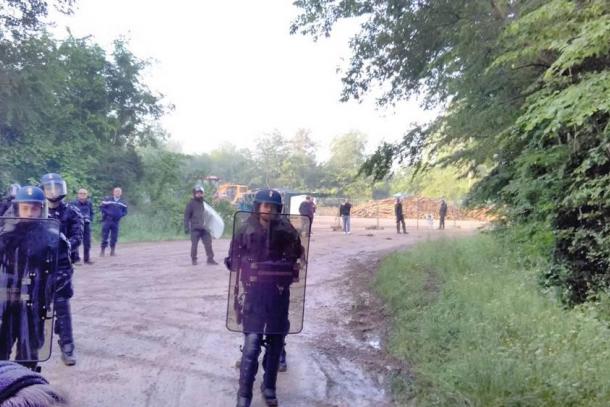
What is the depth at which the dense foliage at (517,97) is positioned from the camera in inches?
241

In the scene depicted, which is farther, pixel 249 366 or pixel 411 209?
pixel 411 209

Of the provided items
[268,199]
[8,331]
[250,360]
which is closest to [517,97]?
[268,199]

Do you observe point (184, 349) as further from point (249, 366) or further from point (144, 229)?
point (144, 229)

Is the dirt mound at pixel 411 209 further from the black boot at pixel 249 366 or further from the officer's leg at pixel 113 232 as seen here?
the black boot at pixel 249 366

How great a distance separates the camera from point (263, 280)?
4.52m

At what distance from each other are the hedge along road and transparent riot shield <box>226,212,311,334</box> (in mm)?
802

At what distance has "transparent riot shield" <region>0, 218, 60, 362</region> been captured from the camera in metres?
3.97

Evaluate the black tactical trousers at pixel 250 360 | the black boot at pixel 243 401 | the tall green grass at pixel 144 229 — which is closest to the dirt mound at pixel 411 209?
the tall green grass at pixel 144 229

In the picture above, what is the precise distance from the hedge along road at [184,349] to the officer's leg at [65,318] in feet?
0.48

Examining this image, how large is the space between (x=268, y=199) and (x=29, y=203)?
1898 mm

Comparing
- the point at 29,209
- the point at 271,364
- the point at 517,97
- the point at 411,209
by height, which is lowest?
the point at 271,364

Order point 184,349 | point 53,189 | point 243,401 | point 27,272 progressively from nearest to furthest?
point 27,272
point 243,401
point 53,189
point 184,349

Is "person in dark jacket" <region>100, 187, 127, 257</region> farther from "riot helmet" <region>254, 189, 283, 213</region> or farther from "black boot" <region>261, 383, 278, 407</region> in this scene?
"black boot" <region>261, 383, 278, 407</region>

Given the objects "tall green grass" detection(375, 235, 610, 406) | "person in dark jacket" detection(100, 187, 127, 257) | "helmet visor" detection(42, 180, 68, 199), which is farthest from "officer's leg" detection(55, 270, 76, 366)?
"person in dark jacket" detection(100, 187, 127, 257)
